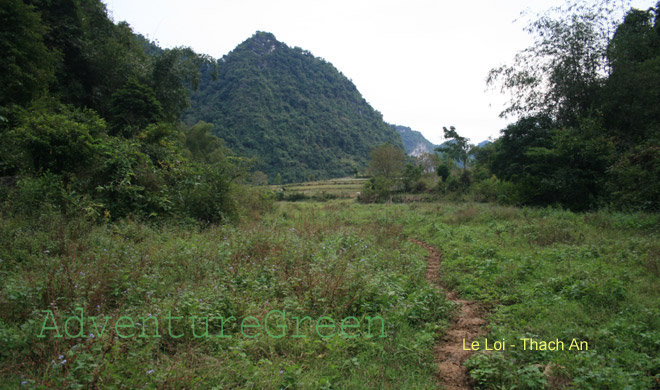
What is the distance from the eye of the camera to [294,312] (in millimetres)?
4652

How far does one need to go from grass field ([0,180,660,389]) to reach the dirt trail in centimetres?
14

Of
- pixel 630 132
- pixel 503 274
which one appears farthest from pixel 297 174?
pixel 503 274

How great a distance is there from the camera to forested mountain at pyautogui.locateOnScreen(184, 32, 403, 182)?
7956 cm

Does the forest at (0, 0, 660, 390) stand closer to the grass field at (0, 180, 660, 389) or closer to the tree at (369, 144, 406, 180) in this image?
the grass field at (0, 180, 660, 389)

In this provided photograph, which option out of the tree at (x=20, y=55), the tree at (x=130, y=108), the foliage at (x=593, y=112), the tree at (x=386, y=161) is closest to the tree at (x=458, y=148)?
the tree at (x=386, y=161)

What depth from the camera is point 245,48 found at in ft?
381

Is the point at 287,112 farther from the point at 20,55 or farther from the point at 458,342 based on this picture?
the point at 458,342

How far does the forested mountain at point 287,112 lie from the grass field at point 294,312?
201ft

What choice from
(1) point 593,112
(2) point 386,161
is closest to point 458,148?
(2) point 386,161

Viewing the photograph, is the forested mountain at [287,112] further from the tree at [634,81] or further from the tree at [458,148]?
the tree at [634,81]

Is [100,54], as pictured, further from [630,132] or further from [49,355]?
[630,132]

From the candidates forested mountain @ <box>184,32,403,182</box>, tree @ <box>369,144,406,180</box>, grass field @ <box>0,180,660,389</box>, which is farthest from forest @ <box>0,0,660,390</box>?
forested mountain @ <box>184,32,403,182</box>

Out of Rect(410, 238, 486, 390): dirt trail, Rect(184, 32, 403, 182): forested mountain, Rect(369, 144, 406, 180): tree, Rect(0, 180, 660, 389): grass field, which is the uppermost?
Rect(184, 32, 403, 182): forested mountain

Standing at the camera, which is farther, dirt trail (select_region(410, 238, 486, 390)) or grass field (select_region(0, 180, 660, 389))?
dirt trail (select_region(410, 238, 486, 390))
